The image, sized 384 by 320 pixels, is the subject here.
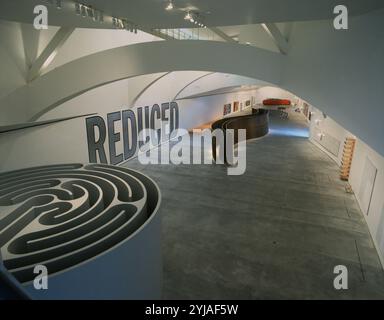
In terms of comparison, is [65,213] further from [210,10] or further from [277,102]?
[277,102]

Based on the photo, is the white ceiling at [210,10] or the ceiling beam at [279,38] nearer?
the white ceiling at [210,10]

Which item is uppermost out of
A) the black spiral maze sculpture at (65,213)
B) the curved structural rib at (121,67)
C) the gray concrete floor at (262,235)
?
the curved structural rib at (121,67)

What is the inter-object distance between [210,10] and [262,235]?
5.46 m

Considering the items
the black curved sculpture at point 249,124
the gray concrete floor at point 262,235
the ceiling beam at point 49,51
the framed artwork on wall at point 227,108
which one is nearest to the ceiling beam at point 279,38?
the gray concrete floor at point 262,235

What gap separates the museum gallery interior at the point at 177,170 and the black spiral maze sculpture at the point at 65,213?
0.9 inches

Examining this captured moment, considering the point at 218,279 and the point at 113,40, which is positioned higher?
the point at 113,40

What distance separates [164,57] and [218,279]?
19.0ft

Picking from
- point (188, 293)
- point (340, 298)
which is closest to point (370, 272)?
point (340, 298)

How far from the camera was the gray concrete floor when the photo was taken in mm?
5328

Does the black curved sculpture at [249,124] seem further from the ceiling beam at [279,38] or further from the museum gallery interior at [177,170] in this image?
the ceiling beam at [279,38]

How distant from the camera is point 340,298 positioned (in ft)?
16.7

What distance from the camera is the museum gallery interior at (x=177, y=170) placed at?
3693 mm

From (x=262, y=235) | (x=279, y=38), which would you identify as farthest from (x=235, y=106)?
(x=262, y=235)

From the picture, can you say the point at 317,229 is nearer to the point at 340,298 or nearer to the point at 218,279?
the point at 340,298
